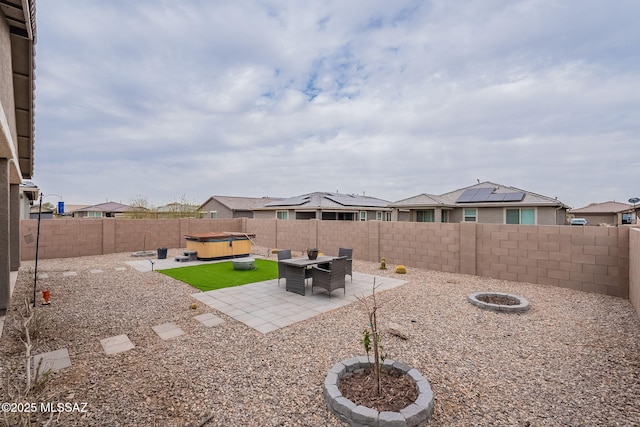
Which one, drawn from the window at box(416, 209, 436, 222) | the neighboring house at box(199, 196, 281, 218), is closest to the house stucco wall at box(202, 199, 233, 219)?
the neighboring house at box(199, 196, 281, 218)

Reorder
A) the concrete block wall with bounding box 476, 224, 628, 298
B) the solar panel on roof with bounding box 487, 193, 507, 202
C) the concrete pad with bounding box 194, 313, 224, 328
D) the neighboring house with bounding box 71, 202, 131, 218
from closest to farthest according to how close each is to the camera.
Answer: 1. the concrete pad with bounding box 194, 313, 224, 328
2. the concrete block wall with bounding box 476, 224, 628, 298
3. the solar panel on roof with bounding box 487, 193, 507, 202
4. the neighboring house with bounding box 71, 202, 131, 218

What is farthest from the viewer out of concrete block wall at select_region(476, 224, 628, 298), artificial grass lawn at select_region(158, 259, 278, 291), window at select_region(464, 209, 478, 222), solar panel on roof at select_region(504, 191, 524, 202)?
window at select_region(464, 209, 478, 222)

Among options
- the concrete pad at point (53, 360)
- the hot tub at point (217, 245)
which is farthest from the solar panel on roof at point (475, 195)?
the concrete pad at point (53, 360)

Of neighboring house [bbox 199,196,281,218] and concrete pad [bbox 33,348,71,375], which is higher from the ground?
neighboring house [bbox 199,196,281,218]

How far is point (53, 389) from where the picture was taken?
2.99 metres

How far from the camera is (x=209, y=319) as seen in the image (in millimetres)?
5211

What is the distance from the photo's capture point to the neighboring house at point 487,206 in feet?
52.6

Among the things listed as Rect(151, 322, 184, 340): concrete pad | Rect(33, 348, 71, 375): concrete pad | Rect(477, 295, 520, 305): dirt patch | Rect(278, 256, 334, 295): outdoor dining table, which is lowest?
Rect(151, 322, 184, 340): concrete pad

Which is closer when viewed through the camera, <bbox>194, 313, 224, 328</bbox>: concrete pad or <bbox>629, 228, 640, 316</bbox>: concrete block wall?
<bbox>194, 313, 224, 328</bbox>: concrete pad

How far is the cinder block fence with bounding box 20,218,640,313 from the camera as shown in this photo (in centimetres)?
664

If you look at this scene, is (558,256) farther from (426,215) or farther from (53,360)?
(426,215)

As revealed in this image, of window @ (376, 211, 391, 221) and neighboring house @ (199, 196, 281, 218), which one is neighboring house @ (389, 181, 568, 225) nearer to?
window @ (376, 211, 391, 221)

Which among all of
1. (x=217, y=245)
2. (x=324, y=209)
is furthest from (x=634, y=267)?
(x=324, y=209)

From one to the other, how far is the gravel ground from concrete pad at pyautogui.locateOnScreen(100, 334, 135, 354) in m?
0.09
